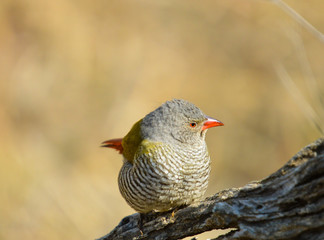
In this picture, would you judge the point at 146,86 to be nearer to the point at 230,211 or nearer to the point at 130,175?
the point at 130,175

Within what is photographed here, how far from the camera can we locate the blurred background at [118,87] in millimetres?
8570

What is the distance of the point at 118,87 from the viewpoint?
31.6 feet

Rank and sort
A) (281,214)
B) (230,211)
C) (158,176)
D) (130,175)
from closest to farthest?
(281,214) < (230,211) < (158,176) < (130,175)

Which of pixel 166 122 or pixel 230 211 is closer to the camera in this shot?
pixel 230 211

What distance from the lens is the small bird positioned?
410cm

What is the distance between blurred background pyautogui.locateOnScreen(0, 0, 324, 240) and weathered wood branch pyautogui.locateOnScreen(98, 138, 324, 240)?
469cm

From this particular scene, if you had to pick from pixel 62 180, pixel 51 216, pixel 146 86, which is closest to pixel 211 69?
pixel 146 86

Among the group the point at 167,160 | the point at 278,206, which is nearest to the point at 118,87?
the point at 167,160

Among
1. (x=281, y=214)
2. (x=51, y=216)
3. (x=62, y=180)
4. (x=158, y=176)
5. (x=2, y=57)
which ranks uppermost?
(x=2, y=57)

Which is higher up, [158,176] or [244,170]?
[244,170]

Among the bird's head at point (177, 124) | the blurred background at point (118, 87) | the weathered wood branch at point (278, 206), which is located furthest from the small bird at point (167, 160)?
the blurred background at point (118, 87)

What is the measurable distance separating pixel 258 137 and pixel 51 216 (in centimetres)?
441

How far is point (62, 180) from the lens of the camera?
8.77 metres

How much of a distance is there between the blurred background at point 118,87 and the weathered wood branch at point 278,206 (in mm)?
4688
